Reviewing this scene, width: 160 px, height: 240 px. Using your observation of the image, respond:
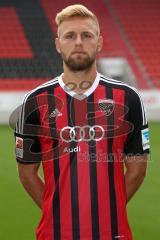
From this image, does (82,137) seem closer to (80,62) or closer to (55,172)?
(55,172)

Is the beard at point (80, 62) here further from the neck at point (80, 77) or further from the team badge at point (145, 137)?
the team badge at point (145, 137)

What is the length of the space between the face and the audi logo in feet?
0.82

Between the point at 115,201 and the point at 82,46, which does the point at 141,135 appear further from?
the point at 82,46

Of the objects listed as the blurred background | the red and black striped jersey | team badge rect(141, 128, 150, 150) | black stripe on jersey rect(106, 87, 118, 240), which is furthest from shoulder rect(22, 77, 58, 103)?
the blurred background

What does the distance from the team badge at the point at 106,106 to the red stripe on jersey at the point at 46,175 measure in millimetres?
228

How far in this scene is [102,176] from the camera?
6.91ft

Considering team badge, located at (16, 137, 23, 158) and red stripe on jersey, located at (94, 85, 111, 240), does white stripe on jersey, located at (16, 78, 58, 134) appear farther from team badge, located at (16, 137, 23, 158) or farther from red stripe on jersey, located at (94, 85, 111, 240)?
red stripe on jersey, located at (94, 85, 111, 240)

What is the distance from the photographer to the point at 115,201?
214cm

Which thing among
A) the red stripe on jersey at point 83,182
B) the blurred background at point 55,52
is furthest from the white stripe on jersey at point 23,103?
the blurred background at point 55,52

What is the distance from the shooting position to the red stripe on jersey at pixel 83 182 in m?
2.11

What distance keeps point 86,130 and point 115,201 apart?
316mm

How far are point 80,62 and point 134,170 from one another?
0.55m

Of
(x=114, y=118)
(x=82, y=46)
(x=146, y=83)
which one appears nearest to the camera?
(x=82, y=46)

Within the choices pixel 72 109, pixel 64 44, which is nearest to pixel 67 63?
pixel 64 44
